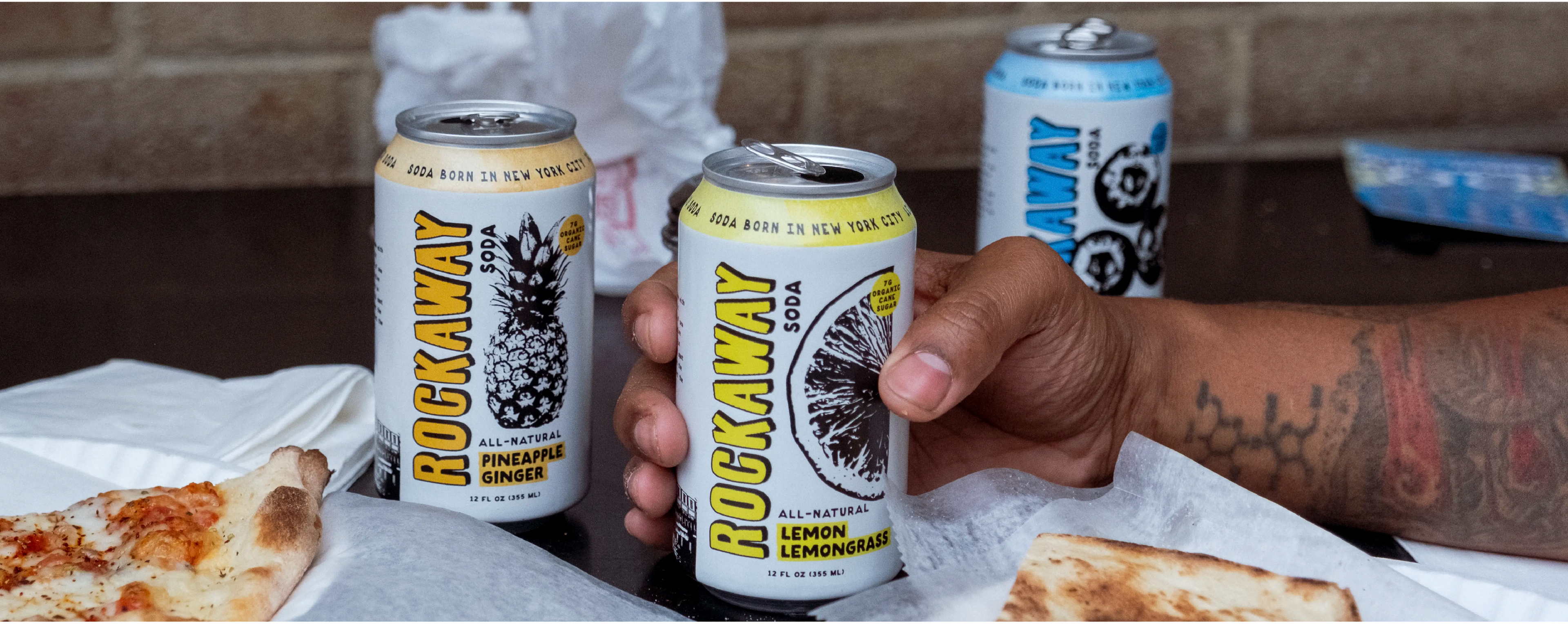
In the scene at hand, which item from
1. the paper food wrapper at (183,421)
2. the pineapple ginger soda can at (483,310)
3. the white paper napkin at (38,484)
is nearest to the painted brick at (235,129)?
the paper food wrapper at (183,421)

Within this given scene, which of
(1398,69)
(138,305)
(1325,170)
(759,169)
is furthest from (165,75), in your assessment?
(1398,69)

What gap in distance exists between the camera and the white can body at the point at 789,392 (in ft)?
2.33

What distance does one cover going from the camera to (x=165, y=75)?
1611mm

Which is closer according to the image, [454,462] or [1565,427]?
[454,462]

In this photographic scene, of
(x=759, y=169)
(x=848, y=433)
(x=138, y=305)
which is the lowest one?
(x=138, y=305)

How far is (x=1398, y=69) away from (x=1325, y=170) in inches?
7.8

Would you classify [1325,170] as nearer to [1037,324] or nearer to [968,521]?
[1037,324]

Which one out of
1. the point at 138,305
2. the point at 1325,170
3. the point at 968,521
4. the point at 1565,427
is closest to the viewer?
the point at 968,521

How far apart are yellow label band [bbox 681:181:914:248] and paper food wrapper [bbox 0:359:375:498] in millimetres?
374

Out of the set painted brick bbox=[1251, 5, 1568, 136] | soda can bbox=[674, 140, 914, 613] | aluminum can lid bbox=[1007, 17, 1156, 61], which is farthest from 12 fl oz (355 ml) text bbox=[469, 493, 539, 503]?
painted brick bbox=[1251, 5, 1568, 136]

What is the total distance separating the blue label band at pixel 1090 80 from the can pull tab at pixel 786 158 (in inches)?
15.7

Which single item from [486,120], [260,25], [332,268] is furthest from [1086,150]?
[260,25]

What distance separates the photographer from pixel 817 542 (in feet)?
2.47

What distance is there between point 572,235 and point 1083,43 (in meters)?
0.52
